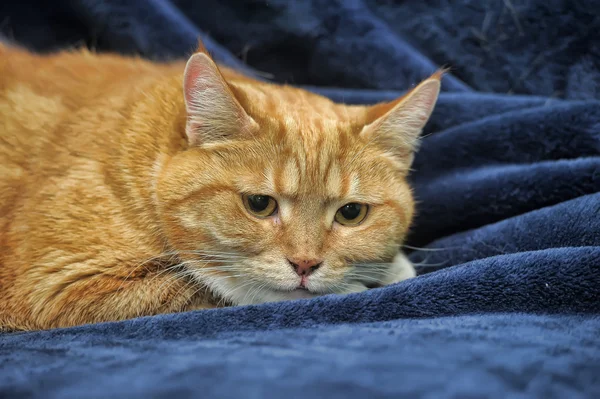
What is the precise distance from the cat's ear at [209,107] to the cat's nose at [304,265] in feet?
1.01

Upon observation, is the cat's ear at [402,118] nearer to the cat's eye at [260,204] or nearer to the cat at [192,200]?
the cat at [192,200]

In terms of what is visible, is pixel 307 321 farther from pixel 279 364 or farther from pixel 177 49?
pixel 177 49

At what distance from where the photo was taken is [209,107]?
4.15 ft

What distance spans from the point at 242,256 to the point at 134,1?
4.18 ft

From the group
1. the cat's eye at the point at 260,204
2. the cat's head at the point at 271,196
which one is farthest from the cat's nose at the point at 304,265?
the cat's eye at the point at 260,204

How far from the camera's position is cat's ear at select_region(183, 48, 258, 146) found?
3.98ft

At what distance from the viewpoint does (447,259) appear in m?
1.60

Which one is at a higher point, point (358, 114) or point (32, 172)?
point (358, 114)

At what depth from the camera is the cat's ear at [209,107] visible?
1.21 metres

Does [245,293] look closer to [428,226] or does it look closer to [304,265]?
[304,265]

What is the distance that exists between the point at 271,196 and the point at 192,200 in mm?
174

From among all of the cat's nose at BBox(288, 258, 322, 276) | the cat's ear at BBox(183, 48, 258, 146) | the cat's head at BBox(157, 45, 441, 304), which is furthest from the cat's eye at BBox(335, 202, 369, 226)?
the cat's ear at BBox(183, 48, 258, 146)

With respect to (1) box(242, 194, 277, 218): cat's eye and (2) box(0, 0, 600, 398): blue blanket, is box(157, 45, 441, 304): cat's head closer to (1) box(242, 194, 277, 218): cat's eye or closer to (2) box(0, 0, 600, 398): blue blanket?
(1) box(242, 194, 277, 218): cat's eye

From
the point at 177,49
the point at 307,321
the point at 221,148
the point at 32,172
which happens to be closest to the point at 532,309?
the point at 307,321
